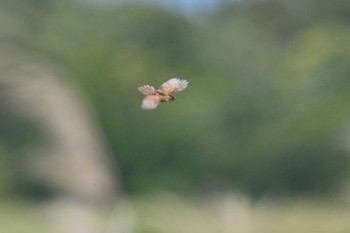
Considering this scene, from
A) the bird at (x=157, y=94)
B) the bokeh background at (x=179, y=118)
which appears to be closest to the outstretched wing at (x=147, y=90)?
the bird at (x=157, y=94)

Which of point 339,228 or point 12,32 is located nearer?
point 339,228

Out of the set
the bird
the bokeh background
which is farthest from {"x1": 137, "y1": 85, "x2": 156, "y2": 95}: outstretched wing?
the bokeh background

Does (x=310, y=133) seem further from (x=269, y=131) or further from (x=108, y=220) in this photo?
(x=108, y=220)

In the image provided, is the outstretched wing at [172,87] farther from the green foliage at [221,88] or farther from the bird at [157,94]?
the green foliage at [221,88]

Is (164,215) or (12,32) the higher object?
(12,32)

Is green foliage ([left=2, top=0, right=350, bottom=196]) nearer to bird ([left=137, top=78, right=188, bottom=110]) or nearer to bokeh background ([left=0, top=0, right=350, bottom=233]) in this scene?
bokeh background ([left=0, top=0, right=350, bottom=233])

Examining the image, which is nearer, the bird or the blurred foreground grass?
the bird

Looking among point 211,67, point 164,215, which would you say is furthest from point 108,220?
point 211,67

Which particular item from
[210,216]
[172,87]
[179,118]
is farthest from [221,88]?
[172,87]
